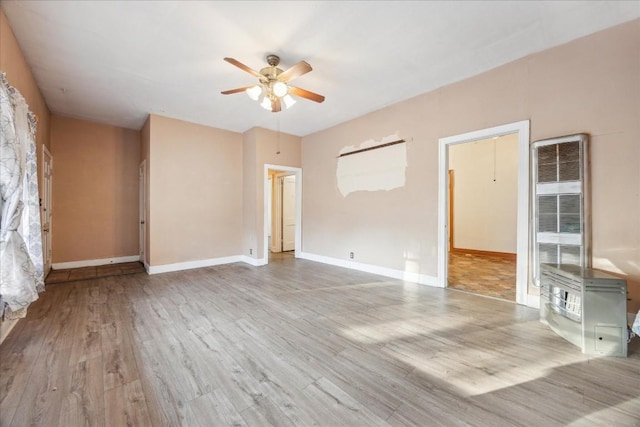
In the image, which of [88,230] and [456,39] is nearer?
[456,39]

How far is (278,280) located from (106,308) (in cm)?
221

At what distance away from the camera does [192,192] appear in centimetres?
512

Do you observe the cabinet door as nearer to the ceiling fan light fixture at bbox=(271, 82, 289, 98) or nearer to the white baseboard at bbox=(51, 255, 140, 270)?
the ceiling fan light fixture at bbox=(271, 82, 289, 98)

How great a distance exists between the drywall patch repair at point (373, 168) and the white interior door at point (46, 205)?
497 cm

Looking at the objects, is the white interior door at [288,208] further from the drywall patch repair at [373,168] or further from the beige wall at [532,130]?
the drywall patch repair at [373,168]

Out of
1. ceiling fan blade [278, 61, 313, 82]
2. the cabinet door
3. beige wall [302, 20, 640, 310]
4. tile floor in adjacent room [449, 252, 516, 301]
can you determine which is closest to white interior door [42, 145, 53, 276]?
ceiling fan blade [278, 61, 313, 82]

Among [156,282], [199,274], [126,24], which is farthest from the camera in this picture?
[199,274]

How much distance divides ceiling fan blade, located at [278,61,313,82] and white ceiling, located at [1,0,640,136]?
1.03 ft

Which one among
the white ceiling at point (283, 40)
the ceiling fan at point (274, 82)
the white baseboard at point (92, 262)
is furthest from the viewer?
the white baseboard at point (92, 262)

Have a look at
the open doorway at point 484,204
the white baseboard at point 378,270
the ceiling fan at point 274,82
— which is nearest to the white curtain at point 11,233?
the ceiling fan at point 274,82

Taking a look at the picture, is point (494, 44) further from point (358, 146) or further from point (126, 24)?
point (126, 24)

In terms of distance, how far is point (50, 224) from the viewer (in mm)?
4680

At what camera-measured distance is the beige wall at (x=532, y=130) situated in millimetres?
2432

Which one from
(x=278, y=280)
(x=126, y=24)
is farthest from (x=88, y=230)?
(x=126, y=24)
